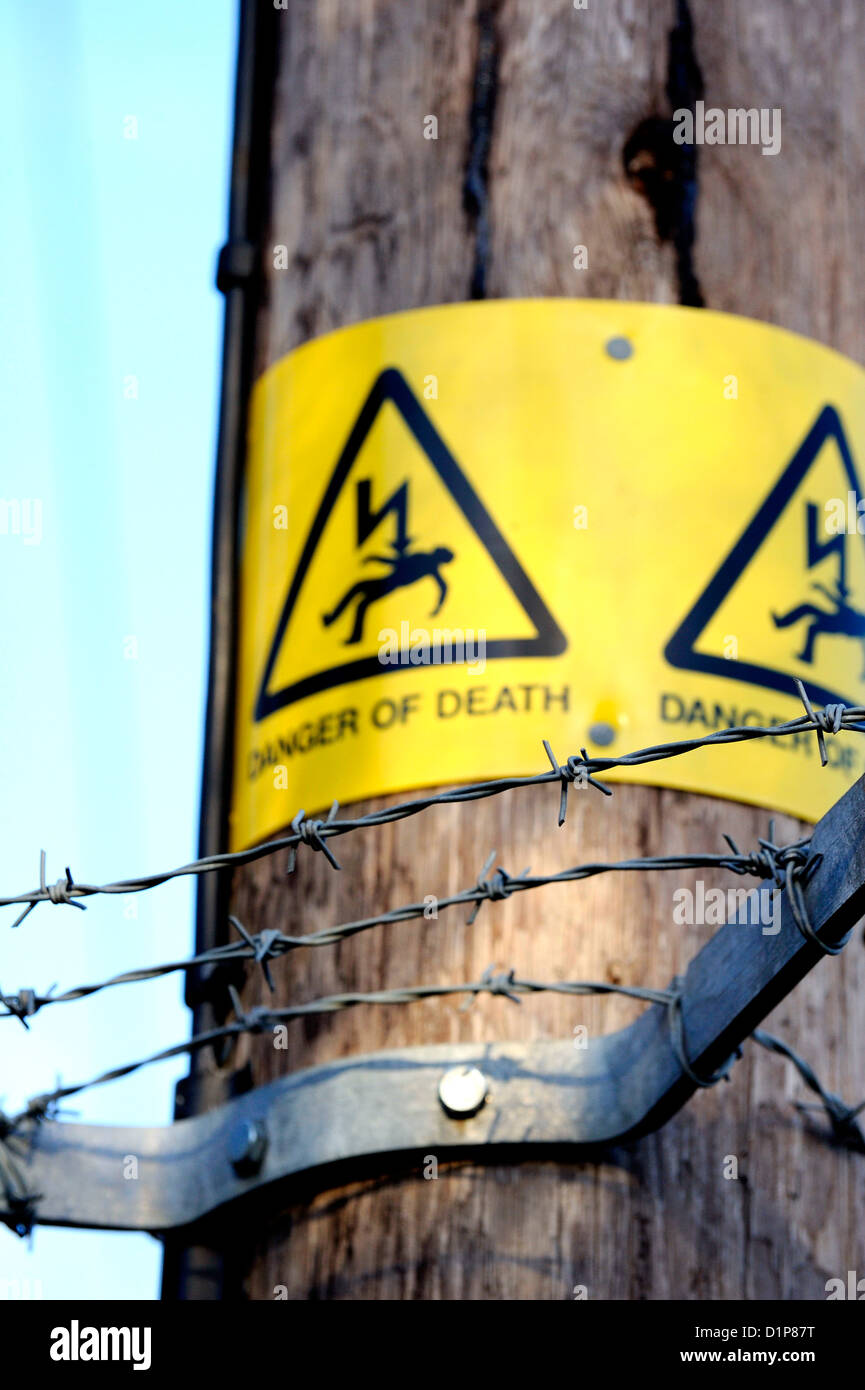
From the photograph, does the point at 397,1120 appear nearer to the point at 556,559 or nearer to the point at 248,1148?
the point at 248,1148

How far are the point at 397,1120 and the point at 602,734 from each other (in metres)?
0.61

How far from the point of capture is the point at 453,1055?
2.77 meters

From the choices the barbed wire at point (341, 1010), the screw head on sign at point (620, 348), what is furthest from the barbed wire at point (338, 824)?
the screw head on sign at point (620, 348)

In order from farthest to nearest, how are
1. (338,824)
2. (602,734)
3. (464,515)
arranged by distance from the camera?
(464,515) → (602,734) → (338,824)

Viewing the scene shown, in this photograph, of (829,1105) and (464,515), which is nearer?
(829,1105)

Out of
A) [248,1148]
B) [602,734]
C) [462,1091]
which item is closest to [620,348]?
[602,734]

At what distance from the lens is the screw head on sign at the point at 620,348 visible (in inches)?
123

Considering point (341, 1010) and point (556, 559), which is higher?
point (556, 559)

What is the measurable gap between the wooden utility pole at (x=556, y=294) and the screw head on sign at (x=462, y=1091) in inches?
3.2

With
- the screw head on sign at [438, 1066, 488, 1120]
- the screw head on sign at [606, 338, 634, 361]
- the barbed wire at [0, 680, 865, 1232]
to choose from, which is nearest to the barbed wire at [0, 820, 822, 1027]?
the barbed wire at [0, 680, 865, 1232]

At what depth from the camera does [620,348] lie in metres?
3.13

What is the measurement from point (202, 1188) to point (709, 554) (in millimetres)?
1170

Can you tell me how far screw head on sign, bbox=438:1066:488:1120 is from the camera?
271 cm
